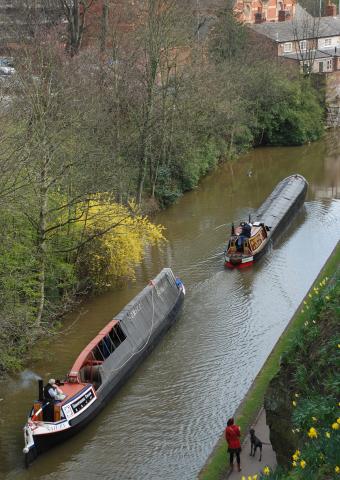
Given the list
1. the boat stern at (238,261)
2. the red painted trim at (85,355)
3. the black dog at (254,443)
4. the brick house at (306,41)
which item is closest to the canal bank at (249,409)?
the black dog at (254,443)

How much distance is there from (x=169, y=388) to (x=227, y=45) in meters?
39.3

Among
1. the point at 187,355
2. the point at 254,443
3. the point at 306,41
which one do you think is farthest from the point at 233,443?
the point at 306,41

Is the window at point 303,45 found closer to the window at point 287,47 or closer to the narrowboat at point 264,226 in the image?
the window at point 287,47

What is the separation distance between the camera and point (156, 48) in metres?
35.2

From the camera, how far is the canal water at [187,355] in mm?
18000

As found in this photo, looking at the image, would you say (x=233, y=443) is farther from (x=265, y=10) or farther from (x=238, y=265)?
(x=265, y=10)

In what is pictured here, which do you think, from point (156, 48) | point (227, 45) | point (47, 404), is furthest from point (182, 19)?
point (47, 404)

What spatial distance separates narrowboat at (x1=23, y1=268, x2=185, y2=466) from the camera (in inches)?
717

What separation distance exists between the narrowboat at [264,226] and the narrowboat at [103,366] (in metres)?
4.57

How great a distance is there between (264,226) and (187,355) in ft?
34.6

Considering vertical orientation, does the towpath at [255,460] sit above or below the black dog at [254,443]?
below

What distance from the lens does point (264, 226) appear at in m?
31.8

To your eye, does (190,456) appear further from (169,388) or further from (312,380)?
(312,380)

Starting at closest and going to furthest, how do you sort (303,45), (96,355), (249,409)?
(249,409) < (96,355) < (303,45)
